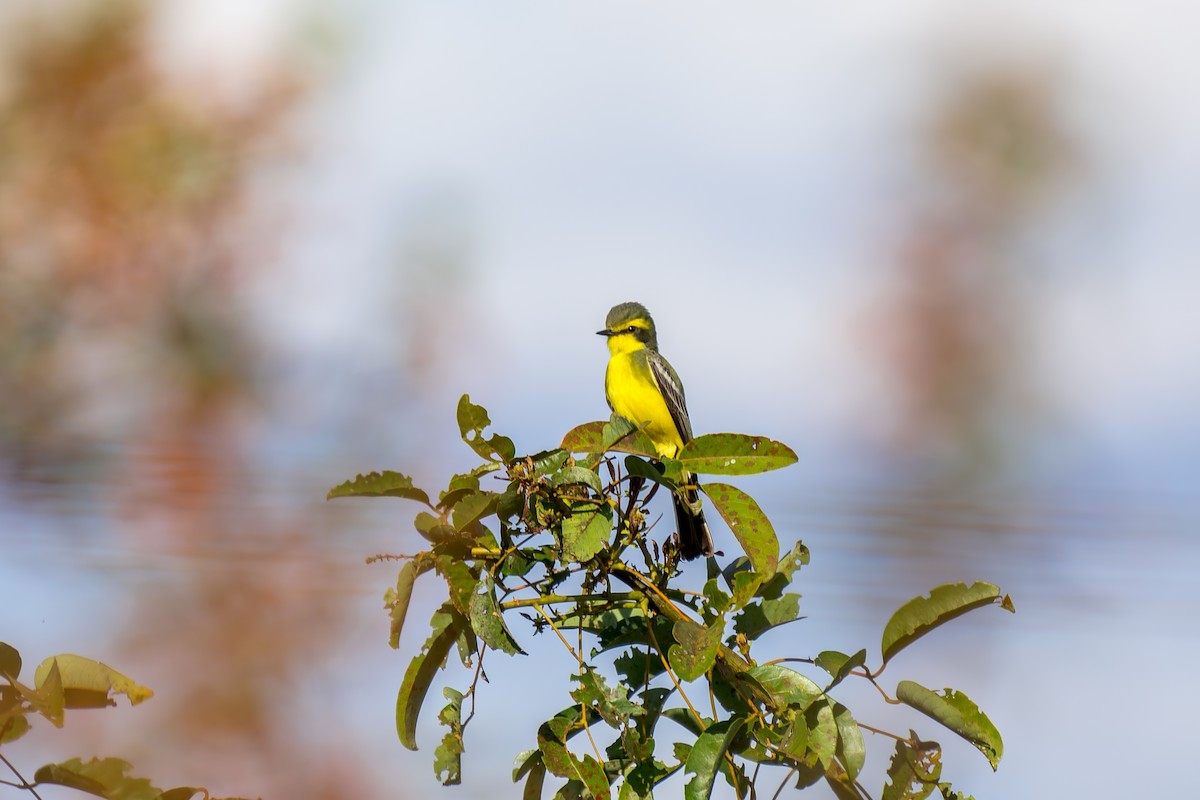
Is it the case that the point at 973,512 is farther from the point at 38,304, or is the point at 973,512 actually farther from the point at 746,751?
the point at 38,304

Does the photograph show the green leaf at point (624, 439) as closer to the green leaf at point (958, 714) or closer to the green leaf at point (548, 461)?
the green leaf at point (548, 461)

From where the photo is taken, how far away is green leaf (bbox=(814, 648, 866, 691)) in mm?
1343

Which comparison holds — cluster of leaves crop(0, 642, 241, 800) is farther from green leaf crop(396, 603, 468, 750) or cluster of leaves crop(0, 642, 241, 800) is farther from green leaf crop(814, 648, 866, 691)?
green leaf crop(814, 648, 866, 691)

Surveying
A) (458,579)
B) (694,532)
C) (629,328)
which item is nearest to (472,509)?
(458,579)

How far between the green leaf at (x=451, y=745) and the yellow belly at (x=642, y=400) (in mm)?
2290

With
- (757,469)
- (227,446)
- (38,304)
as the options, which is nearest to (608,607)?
(757,469)

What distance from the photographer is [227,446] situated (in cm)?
648

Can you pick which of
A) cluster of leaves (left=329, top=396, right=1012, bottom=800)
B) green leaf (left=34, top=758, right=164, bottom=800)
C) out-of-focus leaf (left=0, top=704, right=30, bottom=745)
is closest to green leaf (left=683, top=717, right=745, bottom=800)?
cluster of leaves (left=329, top=396, right=1012, bottom=800)

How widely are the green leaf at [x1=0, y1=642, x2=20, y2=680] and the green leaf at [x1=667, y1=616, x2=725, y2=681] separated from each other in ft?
2.15

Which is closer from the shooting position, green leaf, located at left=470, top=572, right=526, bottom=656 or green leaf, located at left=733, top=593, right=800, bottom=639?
green leaf, located at left=470, top=572, right=526, bottom=656

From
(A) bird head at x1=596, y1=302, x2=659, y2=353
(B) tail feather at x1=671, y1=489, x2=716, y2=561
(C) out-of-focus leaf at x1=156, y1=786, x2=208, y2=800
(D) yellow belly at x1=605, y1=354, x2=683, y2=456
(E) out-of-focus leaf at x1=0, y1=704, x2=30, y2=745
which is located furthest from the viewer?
(A) bird head at x1=596, y1=302, x2=659, y2=353

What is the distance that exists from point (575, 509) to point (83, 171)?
862 cm

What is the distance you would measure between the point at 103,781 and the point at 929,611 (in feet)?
2.99

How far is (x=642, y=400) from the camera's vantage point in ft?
12.5
